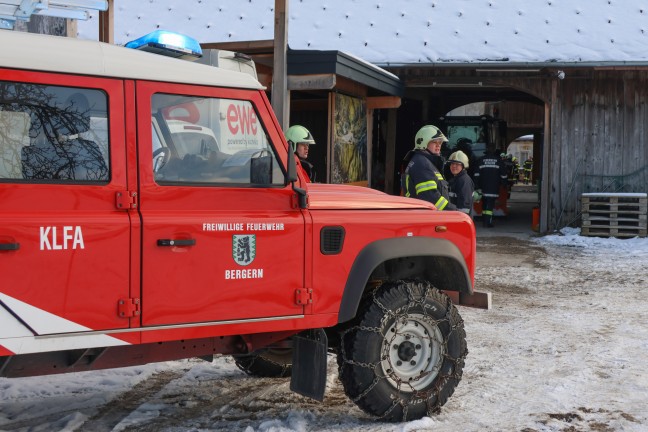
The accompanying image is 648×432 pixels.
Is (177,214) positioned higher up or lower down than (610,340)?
higher up

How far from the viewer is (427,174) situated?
27.8 ft

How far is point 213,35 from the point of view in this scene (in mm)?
16281

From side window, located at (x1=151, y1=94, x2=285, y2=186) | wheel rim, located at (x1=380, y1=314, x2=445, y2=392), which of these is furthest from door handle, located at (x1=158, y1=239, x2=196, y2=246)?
wheel rim, located at (x1=380, y1=314, x2=445, y2=392)

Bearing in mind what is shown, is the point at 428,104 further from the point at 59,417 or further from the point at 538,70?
the point at 59,417

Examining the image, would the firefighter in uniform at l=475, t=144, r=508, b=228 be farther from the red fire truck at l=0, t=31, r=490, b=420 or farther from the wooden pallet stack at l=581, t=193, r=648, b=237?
the red fire truck at l=0, t=31, r=490, b=420

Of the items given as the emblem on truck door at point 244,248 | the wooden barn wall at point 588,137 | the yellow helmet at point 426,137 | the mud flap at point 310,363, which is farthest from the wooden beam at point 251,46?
the emblem on truck door at point 244,248

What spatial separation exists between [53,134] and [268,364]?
112 inches

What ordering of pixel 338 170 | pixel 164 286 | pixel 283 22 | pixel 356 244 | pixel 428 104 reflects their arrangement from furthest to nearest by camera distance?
1. pixel 428 104
2. pixel 338 170
3. pixel 283 22
4. pixel 356 244
5. pixel 164 286

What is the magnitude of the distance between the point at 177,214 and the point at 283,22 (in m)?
5.64

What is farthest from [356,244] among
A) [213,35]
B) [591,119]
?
[591,119]

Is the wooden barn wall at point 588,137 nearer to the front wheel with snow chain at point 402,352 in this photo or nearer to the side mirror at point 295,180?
the front wheel with snow chain at point 402,352

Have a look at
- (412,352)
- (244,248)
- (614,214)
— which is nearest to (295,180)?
(244,248)

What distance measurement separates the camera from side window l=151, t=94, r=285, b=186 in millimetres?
4430

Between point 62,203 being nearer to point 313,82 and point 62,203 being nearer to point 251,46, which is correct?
point 251,46
